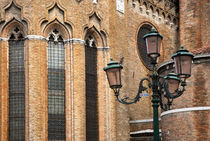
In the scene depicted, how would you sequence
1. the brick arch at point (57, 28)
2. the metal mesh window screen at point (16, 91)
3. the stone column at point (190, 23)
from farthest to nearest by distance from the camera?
the stone column at point (190, 23) → the brick arch at point (57, 28) → the metal mesh window screen at point (16, 91)

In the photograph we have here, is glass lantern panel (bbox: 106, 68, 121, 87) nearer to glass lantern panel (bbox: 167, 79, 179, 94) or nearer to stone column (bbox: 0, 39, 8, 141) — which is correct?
glass lantern panel (bbox: 167, 79, 179, 94)

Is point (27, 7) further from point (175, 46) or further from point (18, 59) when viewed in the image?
point (175, 46)

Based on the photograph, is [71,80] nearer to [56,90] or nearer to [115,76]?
[56,90]

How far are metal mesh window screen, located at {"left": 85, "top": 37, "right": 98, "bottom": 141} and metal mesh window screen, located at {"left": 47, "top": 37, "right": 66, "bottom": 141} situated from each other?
1.25m

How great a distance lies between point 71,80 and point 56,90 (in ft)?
2.55

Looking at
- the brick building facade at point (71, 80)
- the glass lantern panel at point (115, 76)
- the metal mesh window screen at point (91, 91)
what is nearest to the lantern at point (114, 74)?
the glass lantern panel at point (115, 76)

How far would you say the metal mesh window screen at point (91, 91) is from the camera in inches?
818

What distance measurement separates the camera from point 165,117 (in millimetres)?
20406

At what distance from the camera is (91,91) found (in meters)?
21.2

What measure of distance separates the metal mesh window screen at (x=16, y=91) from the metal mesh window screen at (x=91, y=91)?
118 inches

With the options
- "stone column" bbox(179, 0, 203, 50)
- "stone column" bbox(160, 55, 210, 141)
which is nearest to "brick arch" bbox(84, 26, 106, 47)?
"stone column" bbox(160, 55, 210, 141)

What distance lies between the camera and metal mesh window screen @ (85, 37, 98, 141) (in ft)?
68.1

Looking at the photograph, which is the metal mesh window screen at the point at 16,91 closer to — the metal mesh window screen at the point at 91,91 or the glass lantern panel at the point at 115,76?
the metal mesh window screen at the point at 91,91

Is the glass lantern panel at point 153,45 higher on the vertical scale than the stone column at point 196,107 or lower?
higher
